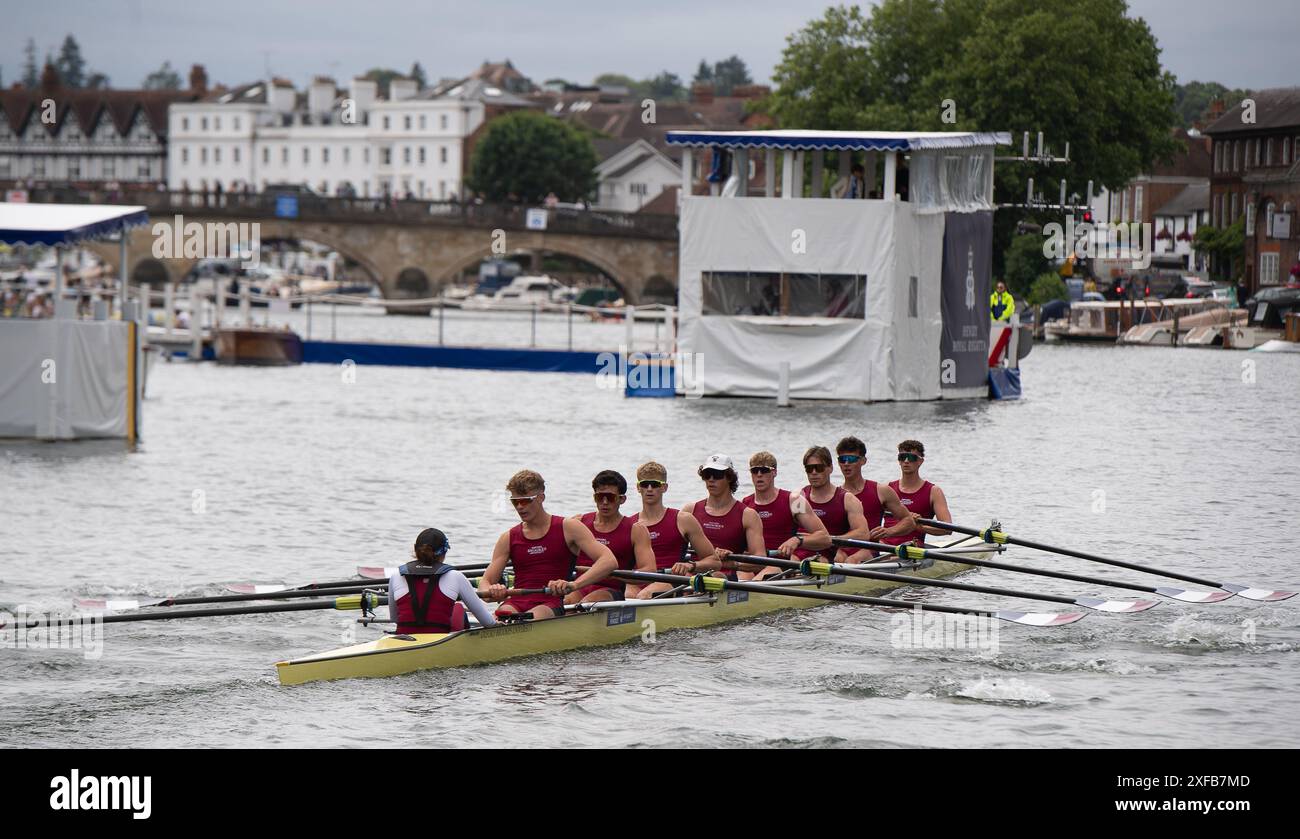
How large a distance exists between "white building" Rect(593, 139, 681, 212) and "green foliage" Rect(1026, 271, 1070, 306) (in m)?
76.5

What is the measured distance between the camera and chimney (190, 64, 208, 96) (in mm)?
180375

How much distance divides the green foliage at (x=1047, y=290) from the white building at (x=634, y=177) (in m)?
76.5

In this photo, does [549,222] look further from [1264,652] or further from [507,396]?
[1264,652]

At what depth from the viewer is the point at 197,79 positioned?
7156 inches

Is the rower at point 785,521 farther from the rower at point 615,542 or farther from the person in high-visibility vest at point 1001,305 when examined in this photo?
the person in high-visibility vest at point 1001,305

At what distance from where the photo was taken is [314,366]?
189ft

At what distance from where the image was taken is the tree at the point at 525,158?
136 meters

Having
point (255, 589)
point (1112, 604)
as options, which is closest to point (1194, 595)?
point (1112, 604)

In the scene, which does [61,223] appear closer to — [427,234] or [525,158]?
[427,234]

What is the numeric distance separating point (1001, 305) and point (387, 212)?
62013mm

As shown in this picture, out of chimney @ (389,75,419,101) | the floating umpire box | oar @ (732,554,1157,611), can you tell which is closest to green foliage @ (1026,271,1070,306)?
the floating umpire box

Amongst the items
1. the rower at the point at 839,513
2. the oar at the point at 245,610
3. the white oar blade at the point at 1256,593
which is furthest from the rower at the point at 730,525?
the white oar blade at the point at 1256,593
